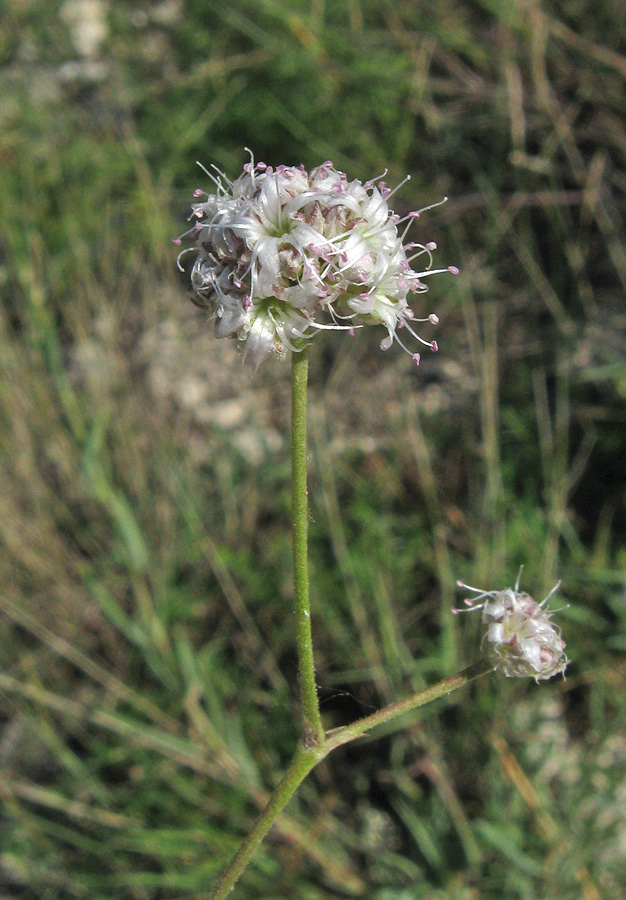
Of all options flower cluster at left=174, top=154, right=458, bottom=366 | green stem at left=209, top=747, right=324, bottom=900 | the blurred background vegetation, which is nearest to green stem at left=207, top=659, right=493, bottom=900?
green stem at left=209, top=747, right=324, bottom=900

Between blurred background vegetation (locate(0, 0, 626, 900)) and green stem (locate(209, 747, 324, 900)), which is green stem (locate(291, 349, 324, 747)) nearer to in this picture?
green stem (locate(209, 747, 324, 900))

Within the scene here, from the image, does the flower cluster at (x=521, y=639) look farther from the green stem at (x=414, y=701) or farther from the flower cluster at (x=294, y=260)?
the flower cluster at (x=294, y=260)

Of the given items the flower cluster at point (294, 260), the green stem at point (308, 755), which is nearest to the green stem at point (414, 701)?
the green stem at point (308, 755)

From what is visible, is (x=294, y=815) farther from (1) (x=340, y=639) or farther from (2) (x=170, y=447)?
(2) (x=170, y=447)

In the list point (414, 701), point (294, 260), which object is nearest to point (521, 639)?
point (414, 701)

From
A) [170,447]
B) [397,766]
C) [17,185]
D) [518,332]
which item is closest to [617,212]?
[518,332]
